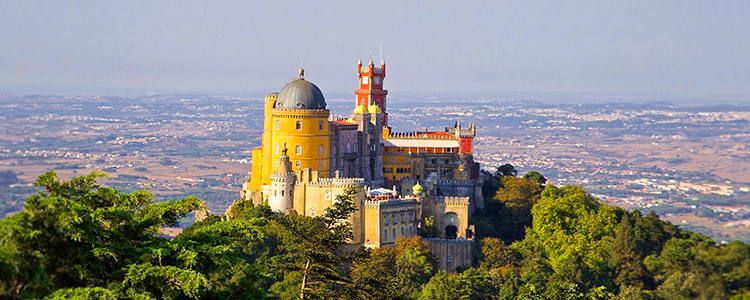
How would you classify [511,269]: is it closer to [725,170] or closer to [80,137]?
[725,170]

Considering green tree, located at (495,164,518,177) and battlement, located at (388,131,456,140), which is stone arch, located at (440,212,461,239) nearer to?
battlement, located at (388,131,456,140)

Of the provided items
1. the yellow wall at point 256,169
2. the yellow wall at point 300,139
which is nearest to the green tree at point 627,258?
the yellow wall at point 300,139

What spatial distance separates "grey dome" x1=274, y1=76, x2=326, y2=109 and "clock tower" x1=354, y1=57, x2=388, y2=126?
23758 millimetres

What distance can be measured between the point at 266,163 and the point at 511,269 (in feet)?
71.9

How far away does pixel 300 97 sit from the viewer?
86312mm

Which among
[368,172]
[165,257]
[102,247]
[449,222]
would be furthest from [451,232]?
[102,247]

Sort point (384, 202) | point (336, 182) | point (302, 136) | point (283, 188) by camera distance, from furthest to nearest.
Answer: point (302, 136)
point (283, 188)
point (336, 182)
point (384, 202)

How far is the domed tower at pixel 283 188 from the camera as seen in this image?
81.2m

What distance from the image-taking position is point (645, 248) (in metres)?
81.8

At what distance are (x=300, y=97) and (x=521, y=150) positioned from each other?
248 feet

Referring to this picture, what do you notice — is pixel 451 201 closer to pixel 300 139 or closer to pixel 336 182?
pixel 336 182

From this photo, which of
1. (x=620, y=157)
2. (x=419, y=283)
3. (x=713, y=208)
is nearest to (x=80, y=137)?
(x=419, y=283)

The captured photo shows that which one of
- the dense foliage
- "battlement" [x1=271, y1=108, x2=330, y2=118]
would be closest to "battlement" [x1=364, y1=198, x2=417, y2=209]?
"battlement" [x1=271, y1=108, x2=330, y2=118]

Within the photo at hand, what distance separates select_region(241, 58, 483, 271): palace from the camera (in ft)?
264
